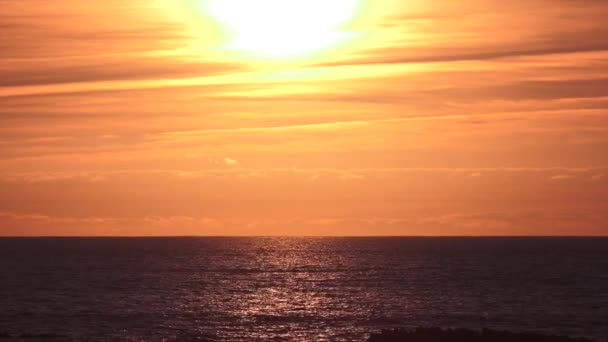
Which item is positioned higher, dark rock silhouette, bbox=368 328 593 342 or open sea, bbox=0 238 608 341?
open sea, bbox=0 238 608 341

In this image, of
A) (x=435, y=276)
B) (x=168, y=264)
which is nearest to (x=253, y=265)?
(x=168, y=264)

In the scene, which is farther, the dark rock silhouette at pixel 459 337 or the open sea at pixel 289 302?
the open sea at pixel 289 302

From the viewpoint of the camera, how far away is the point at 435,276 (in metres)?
143

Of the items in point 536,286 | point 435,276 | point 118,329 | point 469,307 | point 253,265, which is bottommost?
point 118,329

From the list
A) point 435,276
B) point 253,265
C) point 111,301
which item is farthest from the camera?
point 253,265

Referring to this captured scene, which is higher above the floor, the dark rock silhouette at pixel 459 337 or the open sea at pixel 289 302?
the open sea at pixel 289 302

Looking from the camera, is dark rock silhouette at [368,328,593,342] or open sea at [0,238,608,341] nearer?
dark rock silhouette at [368,328,593,342]

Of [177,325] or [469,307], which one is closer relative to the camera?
[177,325]

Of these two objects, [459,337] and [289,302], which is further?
[289,302]

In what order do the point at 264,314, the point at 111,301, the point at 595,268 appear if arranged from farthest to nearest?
the point at 595,268, the point at 111,301, the point at 264,314

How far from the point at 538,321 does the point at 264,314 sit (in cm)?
2539

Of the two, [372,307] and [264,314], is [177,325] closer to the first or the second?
[264,314]

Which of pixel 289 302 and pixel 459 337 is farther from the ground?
pixel 289 302

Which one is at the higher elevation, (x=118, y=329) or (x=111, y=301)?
(x=111, y=301)
